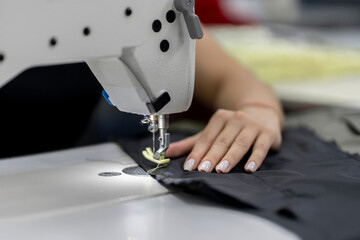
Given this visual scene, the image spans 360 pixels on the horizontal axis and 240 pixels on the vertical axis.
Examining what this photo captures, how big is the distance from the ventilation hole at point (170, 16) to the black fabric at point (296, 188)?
247 millimetres

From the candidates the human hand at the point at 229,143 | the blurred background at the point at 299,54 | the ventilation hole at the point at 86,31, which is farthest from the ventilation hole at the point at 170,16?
the blurred background at the point at 299,54

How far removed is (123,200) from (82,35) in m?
0.25

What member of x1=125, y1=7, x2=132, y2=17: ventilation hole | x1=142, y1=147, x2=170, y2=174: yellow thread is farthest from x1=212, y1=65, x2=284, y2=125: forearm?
x1=125, y1=7, x2=132, y2=17: ventilation hole

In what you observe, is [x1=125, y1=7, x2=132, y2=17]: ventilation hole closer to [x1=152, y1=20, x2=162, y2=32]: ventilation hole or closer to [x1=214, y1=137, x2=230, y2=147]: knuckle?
[x1=152, y1=20, x2=162, y2=32]: ventilation hole

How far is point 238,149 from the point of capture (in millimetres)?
939

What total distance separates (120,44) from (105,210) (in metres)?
0.24

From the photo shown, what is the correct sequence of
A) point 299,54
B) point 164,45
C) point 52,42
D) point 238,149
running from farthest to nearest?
point 299,54 < point 238,149 < point 164,45 < point 52,42

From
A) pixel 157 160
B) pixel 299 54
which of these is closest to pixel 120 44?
pixel 157 160

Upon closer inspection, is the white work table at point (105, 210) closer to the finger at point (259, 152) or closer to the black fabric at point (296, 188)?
the black fabric at point (296, 188)

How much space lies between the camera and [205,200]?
0.80 m

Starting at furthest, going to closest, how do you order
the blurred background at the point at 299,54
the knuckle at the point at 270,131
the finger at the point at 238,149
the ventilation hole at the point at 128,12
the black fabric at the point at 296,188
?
1. the blurred background at the point at 299,54
2. the knuckle at the point at 270,131
3. the finger at the point at 238,149
4. the ventilation hole at the point at 128,12
5. the black fabric at the point at 296,188

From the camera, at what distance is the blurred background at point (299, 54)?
1785 millimetres

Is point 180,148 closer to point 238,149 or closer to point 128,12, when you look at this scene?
point 238,149

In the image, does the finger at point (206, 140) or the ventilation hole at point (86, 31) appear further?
the finger at point (206, 140)
